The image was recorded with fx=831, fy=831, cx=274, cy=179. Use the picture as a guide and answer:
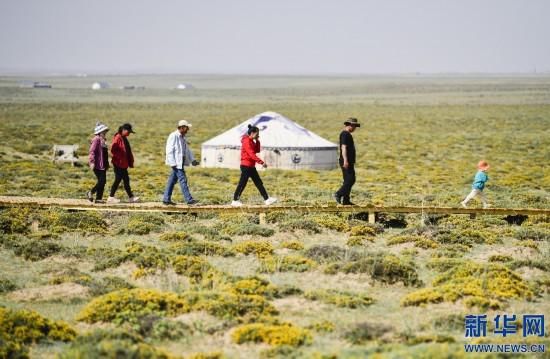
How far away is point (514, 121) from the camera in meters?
69.9

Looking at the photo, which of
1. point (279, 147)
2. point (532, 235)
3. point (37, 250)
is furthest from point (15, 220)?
point (279, 147)

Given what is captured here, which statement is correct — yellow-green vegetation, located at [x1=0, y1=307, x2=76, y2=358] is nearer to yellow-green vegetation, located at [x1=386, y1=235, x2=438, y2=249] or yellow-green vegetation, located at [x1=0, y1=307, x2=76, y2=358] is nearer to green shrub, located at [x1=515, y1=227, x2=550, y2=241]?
yellow-green vegetation, located at [x1=386, y1=235, x2=438, y2=249]

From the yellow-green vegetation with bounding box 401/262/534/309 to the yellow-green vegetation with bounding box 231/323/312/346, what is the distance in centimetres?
203

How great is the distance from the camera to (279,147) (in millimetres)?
30125

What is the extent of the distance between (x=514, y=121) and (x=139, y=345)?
6557cm

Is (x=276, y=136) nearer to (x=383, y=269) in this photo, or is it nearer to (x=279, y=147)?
(x=279, y=147)

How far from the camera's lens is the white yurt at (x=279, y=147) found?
1184 inches

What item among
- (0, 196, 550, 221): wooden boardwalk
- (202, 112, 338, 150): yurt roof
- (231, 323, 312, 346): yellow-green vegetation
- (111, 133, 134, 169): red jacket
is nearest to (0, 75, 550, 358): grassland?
(231, 323, 312, 346): yellow-green vegetation

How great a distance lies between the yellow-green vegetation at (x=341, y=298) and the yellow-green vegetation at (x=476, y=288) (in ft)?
1.65

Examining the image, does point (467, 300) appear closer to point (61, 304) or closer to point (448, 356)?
point (448, 356)

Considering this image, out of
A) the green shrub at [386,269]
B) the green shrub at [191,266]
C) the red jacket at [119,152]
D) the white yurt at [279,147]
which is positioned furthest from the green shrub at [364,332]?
the white yurt at [279,147]

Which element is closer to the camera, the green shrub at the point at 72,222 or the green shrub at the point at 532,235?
the green shrub at the point at 532,235

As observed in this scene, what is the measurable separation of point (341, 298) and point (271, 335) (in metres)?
1.81

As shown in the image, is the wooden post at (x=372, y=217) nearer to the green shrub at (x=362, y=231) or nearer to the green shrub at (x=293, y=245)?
the green shrub at (x=362, y=231)
